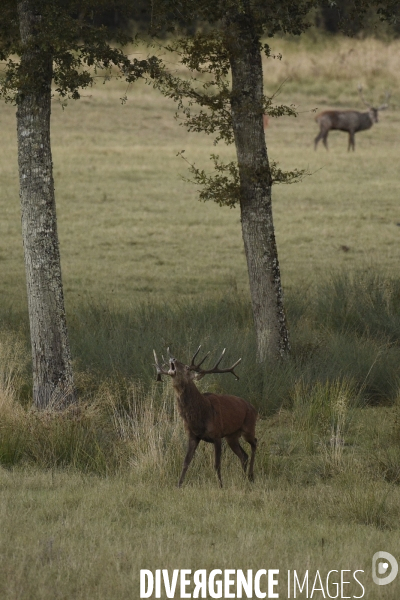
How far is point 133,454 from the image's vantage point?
30.5ft

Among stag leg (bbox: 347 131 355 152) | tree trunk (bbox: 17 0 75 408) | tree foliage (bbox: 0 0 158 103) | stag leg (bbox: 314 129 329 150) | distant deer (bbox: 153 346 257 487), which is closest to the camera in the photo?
distant deer (bbox: 153 346 257 487)

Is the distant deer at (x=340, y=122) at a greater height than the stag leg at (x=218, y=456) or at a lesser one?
greater

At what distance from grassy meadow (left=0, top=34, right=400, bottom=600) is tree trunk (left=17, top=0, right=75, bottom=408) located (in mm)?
457

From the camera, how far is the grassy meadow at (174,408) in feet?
22.4

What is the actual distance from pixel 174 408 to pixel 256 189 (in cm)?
337

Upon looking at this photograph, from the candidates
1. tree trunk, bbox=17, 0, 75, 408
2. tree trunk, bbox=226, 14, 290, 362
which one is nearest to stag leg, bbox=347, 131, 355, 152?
tree trunk, bbox=226, 14, 290, 362

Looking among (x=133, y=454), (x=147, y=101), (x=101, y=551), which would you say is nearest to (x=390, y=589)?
(x=101, y=551)

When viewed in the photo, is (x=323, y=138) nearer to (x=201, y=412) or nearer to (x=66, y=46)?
(x=66, y=46)

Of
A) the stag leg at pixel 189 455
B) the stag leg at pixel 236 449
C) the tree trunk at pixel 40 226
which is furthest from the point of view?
the tree trunk at pixel 40 226

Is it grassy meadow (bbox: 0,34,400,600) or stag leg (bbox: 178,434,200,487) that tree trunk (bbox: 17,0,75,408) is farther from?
stag leg (bbox: 178,434,200,487)

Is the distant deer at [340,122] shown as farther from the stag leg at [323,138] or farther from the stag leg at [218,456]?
the stag leg at [218,456]

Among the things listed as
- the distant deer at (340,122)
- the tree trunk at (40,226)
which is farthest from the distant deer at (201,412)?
the distant deer at (340,122)

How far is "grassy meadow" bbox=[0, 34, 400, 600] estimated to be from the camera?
6.81 meters

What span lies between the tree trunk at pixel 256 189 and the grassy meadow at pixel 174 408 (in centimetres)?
42
